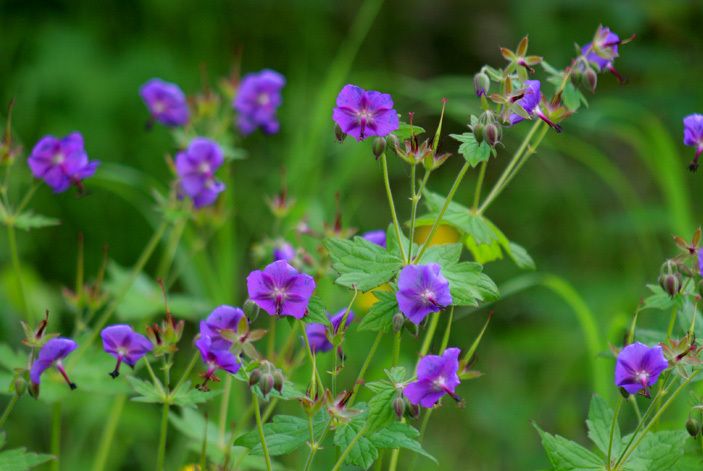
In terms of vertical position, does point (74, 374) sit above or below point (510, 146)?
below

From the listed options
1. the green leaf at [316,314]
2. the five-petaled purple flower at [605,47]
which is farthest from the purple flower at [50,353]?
the five-petaled purple flower at [605,47]

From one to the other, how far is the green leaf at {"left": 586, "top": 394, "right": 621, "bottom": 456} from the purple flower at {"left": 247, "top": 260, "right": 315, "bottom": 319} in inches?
16.3

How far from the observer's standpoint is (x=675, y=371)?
1057 millimetres

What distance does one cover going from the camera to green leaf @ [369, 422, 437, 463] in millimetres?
1053

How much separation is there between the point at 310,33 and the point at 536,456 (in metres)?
1.88

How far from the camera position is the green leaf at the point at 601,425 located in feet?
3.84

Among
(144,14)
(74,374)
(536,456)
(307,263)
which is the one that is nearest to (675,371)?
(307,263)

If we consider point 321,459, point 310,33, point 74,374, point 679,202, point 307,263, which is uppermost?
point 310,33

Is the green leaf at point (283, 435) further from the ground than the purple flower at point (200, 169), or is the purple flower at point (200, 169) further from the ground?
the purple flower at point (200, 169)

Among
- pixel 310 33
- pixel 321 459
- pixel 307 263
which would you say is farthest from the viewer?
pixel 310 33

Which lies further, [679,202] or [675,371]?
[679,202]

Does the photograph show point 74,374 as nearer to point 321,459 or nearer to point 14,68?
point 321,459

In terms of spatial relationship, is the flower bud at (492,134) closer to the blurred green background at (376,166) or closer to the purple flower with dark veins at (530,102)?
the purple flower with dark veins at (530,102)

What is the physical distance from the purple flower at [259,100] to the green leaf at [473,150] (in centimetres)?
72
